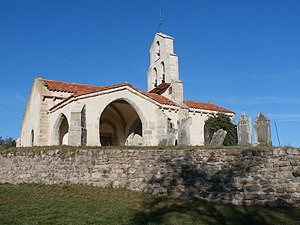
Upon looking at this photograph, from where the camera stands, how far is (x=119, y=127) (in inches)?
1059

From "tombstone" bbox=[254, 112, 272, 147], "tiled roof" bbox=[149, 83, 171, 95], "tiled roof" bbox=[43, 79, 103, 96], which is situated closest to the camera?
"tombstone" bbox=[254, 112, 272, 147]

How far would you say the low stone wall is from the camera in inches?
392

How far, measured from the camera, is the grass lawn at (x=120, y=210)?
8086mm

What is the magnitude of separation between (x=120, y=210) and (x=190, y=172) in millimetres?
3095

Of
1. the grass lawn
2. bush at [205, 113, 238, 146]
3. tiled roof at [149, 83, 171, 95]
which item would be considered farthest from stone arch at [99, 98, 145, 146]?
the grass lawn

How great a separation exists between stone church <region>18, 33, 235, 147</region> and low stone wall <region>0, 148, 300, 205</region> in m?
4.84

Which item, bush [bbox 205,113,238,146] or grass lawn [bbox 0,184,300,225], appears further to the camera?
bush [bbox 205,113,238,146]

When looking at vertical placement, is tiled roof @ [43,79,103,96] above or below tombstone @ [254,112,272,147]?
above

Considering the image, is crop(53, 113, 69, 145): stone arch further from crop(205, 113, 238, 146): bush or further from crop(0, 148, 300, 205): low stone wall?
crop(205, 113, 238, 146): bush

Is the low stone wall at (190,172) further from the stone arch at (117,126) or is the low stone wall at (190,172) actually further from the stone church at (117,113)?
the stone arch at (117,126)

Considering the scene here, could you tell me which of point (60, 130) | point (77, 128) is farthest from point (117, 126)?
point (77, 128)

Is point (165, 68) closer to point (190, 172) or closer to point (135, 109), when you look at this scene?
point (135, 109)

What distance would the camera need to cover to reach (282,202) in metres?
9.67

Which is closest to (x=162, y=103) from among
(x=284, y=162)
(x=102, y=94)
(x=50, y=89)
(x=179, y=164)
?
(x=102, y=94)
